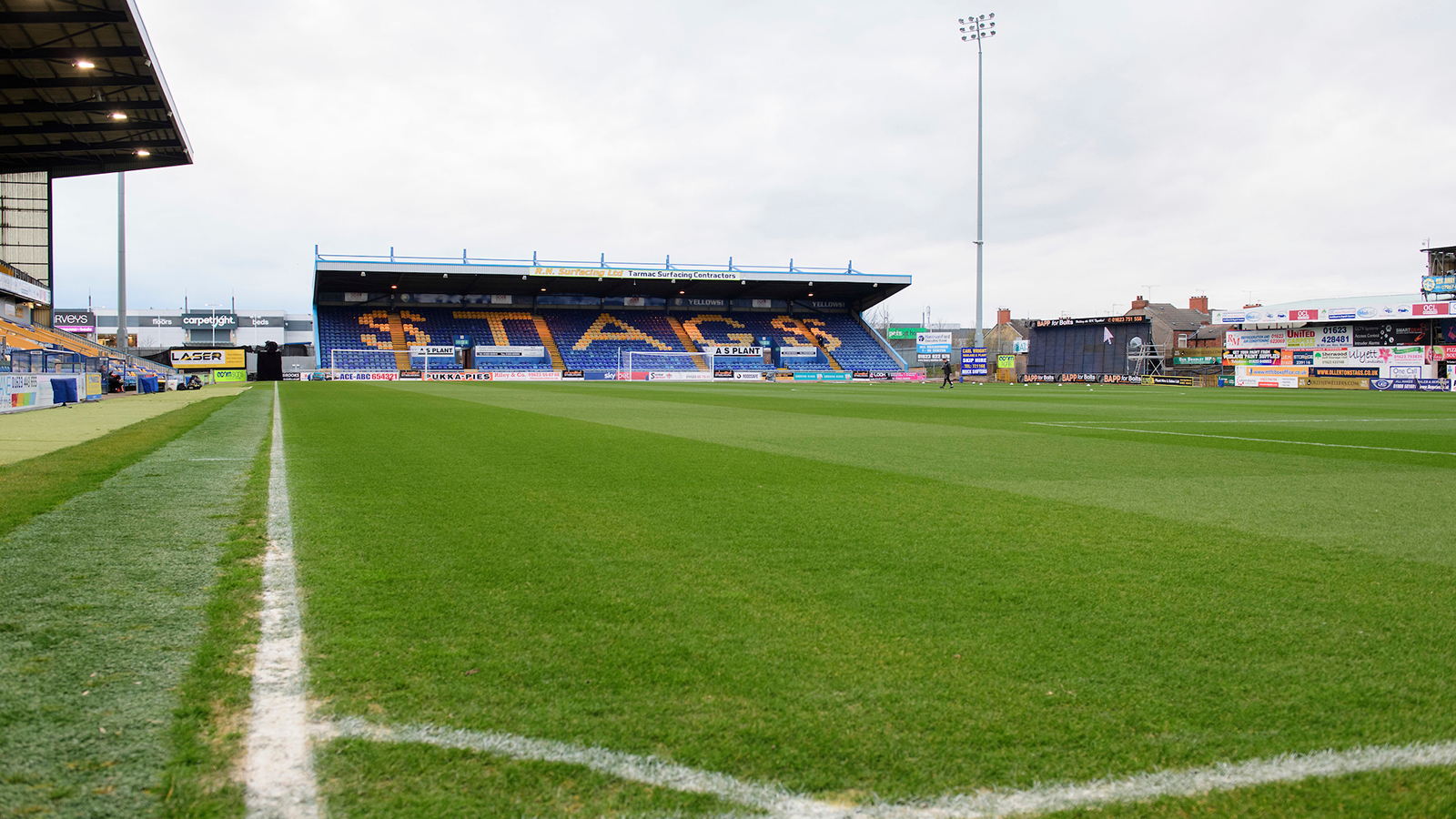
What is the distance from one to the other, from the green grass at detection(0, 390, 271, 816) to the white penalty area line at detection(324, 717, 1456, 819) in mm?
466

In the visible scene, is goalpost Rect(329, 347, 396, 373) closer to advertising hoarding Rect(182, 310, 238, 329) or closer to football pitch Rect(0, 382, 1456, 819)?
advertising hoarding Rect(182, 310, 238, 329)

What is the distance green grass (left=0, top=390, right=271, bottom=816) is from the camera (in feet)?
6.16

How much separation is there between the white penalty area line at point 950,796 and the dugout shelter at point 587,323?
52.7 metres

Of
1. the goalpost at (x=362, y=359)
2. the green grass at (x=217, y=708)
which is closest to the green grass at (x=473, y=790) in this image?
the green grass at (x=217, y=708)

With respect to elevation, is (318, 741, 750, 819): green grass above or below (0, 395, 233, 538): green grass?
below

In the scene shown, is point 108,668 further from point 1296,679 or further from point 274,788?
point 1296,679

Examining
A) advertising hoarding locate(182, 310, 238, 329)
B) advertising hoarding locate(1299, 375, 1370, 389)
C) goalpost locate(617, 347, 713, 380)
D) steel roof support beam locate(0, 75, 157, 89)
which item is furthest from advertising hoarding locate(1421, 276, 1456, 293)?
advertising hoarding locate(182, 310, 238, 329)

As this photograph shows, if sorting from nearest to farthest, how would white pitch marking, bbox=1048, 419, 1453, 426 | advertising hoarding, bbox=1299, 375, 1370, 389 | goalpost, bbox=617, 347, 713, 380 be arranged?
white pitch marking, bbox=1048, 419, 1453, 426 → advertising hoarding, bbox=1299, 375, 1370, 389 → goalpost, bbox=617, 347, 713, 380

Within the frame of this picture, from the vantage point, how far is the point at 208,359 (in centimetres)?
4722

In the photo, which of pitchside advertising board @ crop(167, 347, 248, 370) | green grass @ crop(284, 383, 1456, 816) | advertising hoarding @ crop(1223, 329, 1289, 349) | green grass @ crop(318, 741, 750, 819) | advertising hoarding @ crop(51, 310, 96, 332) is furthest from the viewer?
advertising hoarding @ crop(51, 310, 96, 332)

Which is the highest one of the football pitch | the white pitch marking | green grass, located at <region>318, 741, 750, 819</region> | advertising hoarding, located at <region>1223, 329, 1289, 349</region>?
advertising hoarding, located at <region>1223, 329, 1289, 349</region>

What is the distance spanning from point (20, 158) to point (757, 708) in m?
41.1

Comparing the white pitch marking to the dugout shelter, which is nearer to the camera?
the white pitch marking

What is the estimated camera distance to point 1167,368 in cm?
5419
